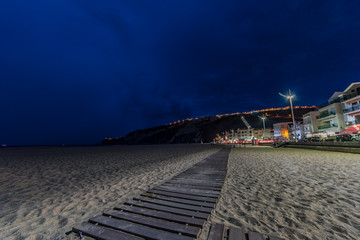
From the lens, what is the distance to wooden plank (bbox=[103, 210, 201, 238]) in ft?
9.39

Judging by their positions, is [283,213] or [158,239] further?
[283,213]

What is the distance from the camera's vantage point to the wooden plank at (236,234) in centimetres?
270

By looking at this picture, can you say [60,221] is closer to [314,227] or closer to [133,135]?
[314,227]

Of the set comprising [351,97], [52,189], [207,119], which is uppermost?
[207,119]

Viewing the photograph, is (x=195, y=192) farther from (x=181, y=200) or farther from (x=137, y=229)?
(x=137, y=229)

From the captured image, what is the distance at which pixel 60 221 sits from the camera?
359 centimetres

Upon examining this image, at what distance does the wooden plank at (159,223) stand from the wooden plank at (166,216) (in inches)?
3.8

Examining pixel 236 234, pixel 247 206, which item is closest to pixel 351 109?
pixel 247 206

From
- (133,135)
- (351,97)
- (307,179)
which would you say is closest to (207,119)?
(133,135)

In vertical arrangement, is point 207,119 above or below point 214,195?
above

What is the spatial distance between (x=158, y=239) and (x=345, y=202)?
5158 mm

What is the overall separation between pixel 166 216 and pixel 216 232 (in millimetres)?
1133

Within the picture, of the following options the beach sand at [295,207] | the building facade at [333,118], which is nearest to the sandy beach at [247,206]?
the beach sand at [295,207]

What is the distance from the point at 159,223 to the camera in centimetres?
315
